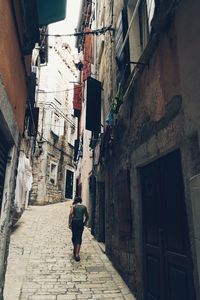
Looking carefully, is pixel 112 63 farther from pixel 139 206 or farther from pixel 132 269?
pixel 132 269

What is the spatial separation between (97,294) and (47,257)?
2471mm

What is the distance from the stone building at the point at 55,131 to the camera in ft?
63.9

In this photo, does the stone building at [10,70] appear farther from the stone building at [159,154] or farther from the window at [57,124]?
the window at [57,124]

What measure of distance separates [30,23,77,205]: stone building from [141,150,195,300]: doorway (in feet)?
50.2

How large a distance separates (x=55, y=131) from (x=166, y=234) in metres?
18.3

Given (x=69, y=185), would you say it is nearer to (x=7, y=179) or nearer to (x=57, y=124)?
(x=57, y=124)

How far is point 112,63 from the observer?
25.2ft

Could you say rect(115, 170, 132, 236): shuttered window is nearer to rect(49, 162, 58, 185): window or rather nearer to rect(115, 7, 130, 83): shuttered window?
rect(115, 7, 130, 83): shuttered window

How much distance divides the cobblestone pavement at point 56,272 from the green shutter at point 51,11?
4799 mm

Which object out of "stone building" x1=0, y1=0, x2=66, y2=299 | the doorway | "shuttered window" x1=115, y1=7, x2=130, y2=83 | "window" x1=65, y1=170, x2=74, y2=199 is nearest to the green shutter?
"stone building" x1=0, y1=0, x2=66, y2=299

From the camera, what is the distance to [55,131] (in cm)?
2130

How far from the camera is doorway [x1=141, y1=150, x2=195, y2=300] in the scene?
10.5 feet

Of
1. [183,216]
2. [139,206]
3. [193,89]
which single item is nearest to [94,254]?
[139,206]

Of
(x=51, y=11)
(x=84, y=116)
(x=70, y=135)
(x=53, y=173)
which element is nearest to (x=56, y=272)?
(x=51, y=11)
